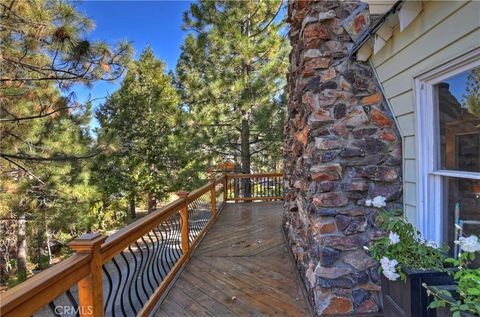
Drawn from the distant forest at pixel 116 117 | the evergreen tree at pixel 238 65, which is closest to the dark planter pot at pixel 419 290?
the distant forest at pixel 116 117

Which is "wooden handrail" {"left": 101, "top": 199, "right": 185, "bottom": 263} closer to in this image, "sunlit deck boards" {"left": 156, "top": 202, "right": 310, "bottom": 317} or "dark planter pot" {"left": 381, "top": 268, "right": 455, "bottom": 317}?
"sunlit deck boards" {"left": 156, "top": 202, "right": 310, "bottom": 317}

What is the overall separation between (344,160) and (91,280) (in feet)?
6.92

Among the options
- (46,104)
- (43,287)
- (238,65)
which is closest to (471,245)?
(43,287)

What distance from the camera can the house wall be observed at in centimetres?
152

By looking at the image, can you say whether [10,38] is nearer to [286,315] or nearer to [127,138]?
[286,315]

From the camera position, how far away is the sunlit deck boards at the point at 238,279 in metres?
2.75

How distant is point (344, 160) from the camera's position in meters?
2.58

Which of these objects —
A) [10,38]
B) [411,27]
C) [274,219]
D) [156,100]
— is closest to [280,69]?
[274,219]

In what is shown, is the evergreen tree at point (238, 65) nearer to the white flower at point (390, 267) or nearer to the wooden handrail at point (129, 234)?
the wooden handrail at point (129, 234)

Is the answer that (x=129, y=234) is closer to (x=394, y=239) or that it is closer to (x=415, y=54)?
(x=394, y=239)

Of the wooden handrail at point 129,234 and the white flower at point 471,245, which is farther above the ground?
the white flower at point 471,245

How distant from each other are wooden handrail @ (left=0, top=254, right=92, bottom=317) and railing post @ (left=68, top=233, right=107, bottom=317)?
0.04 meters

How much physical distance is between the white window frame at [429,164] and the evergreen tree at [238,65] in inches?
255

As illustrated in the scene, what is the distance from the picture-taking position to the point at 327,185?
2574mm
